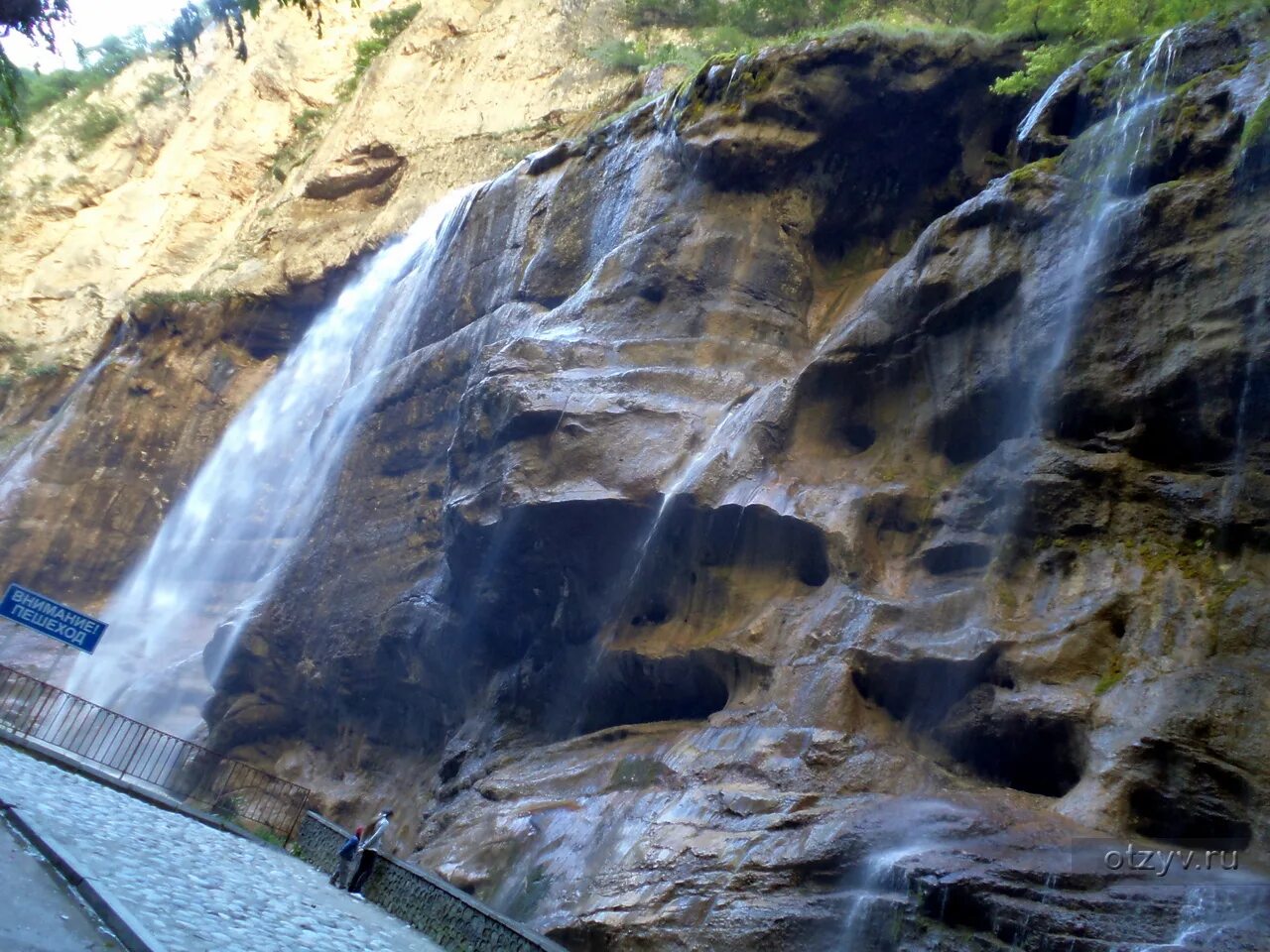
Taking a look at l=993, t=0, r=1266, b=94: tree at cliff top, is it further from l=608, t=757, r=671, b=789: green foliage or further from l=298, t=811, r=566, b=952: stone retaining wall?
l=298, t=811, r=566, b=952: stone retaining wall

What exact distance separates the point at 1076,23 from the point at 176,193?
34283 mm

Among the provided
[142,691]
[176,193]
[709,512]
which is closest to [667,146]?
[709,512]

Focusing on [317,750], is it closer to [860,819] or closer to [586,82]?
[860,819]

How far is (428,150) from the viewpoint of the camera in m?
32.7

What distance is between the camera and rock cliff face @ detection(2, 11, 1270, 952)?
779cm

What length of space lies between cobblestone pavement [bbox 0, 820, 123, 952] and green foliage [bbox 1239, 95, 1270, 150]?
9.74 metres

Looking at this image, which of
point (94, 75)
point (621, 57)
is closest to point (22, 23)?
point (621, 57)

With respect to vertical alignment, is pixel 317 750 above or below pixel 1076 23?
below

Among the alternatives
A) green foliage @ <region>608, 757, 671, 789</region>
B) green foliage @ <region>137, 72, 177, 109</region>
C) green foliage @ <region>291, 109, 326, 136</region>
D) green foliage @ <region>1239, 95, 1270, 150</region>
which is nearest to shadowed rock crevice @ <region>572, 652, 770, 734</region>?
green foliage @ <region>608, 757, 671, 789</region>

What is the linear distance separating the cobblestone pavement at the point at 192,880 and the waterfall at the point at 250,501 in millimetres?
10131

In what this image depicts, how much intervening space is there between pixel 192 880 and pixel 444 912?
212 centimetres

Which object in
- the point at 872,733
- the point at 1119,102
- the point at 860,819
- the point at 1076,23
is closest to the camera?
the point at 860,819

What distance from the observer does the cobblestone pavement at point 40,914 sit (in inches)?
217

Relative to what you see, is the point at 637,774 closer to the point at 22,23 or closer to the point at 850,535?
the point at 850,535
